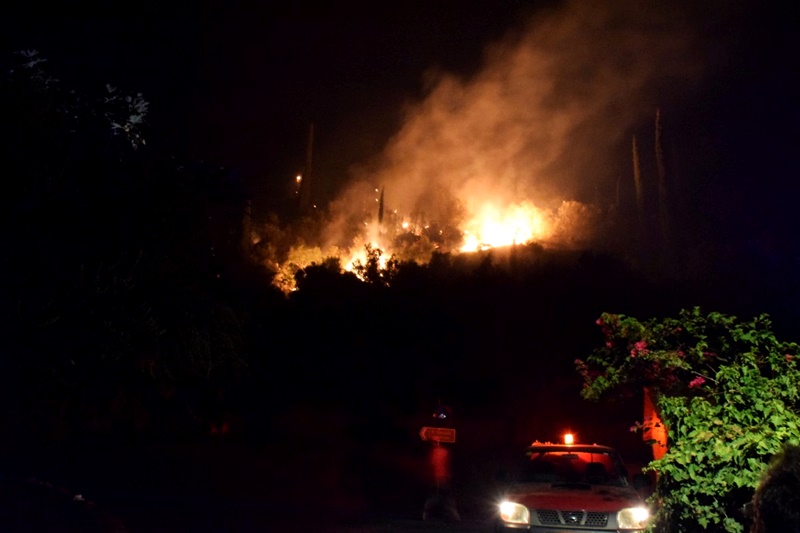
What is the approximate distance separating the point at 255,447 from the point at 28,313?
15.5m

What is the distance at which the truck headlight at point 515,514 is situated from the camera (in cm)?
807

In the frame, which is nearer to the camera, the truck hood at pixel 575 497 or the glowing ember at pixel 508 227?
the truck hood at pixel 575 497

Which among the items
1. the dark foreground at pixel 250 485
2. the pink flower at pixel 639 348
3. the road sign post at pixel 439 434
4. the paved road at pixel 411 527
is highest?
the pink flower at pixel 639 348

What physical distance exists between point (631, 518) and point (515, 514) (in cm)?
124

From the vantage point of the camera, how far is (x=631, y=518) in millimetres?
8031

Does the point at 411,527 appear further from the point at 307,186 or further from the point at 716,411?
the point at 307,186

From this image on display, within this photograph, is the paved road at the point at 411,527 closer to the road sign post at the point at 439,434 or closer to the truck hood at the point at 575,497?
the road sign post at the point at 439,434

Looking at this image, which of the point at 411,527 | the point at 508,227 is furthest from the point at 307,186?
the point at 411,527

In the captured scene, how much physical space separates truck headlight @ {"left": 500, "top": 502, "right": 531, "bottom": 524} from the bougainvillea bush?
6.61 ft

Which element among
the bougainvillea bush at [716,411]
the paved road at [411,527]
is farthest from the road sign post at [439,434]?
the bougainvillea bush at [716,411]

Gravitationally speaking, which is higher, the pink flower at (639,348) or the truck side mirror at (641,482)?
the pink flower at (639,348)

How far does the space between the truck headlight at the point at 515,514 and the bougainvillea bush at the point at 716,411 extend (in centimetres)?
202

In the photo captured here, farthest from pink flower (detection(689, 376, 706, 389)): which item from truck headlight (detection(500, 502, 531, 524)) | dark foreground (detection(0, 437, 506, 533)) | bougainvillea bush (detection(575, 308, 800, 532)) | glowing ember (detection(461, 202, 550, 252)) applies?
glowing ember (detection(461, 202, 550, 252))

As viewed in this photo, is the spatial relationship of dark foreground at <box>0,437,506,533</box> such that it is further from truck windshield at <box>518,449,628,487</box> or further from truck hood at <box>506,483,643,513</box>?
truck hood at <box>506,483,643,513</box>
